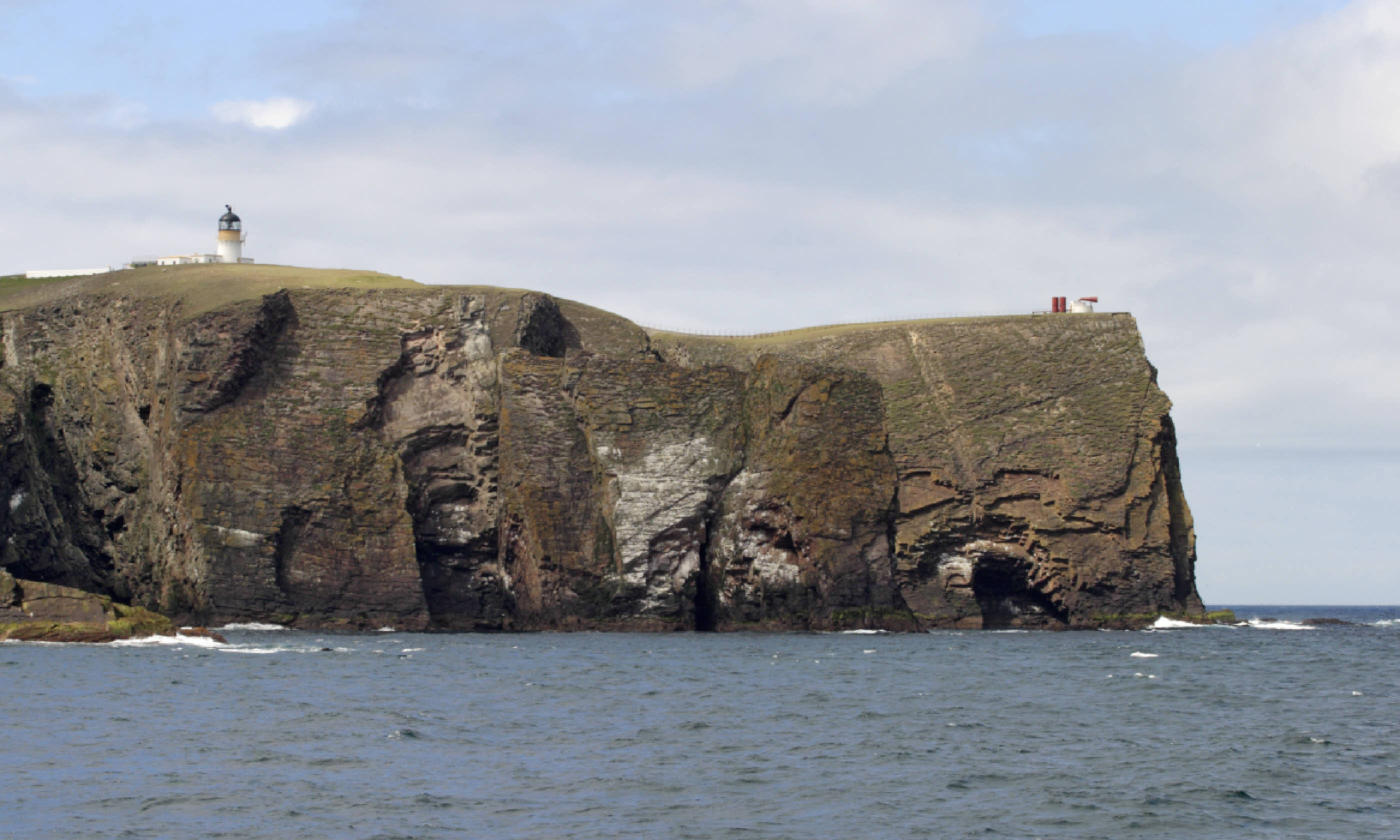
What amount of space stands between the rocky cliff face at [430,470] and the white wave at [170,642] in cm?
625


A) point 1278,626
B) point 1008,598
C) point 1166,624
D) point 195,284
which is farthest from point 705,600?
point 1278,626

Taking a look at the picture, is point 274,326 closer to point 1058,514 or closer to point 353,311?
point 353,311

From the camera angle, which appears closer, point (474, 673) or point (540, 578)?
point (474, 673)

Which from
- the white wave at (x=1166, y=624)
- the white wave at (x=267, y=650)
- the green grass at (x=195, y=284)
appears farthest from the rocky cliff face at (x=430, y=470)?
the white wave at (x=267, y=650)

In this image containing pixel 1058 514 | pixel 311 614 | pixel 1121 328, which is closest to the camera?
pixel 311 614

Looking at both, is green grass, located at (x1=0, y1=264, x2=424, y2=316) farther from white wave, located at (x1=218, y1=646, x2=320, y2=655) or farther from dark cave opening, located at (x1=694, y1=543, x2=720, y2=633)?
white wave, located at (x1=218, y1=646, x2=320, y2=655)

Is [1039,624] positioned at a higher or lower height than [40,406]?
lower

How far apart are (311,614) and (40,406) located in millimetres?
18095

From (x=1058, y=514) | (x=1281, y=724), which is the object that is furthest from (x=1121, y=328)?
(x=1281, y=724)

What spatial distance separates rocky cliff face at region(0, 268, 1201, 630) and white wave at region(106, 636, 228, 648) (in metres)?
6.25

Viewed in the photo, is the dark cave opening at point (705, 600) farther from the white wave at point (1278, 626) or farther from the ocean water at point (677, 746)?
the white wave at point (1278, 626)

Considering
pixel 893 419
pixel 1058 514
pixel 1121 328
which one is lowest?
pixel 1058 514

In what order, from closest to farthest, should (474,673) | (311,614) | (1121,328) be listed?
(474,673), (311,614), (1121,328)

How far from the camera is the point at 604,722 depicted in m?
31.6
